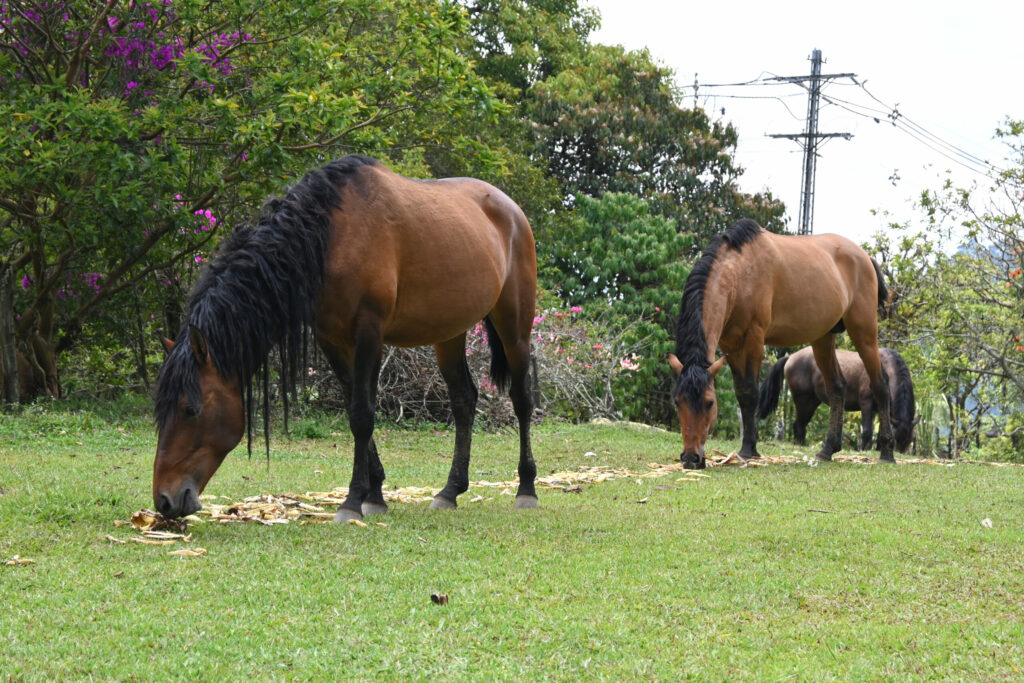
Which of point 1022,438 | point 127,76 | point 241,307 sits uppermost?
point 127,76

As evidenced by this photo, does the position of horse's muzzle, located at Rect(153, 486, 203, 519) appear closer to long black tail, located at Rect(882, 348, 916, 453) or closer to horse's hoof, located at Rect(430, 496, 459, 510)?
horse's hoof, located at Rect(430, 496, 459, 510)

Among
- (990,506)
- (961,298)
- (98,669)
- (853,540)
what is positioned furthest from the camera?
(961,298)

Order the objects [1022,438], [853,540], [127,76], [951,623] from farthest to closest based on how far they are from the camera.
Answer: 1. [1022,438]
2. [127,76]
3. [853,540]
4. [951,623]

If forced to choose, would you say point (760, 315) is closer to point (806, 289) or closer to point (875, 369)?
point (806, 289)

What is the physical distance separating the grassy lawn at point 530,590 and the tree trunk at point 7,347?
4.59m

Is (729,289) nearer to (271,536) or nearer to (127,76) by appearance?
(271,536)

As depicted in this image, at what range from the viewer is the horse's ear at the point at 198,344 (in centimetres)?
473

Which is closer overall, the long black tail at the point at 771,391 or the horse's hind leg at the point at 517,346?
the horse's hind leg at the point at 517,346

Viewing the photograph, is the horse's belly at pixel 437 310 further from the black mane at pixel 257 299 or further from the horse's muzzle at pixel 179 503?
the horse's muzzle at pixel 179 503

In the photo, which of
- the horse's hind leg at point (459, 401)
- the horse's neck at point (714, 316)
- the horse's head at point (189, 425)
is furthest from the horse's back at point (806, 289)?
the horse's head at point (189, 425)

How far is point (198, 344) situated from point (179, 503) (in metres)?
0.79

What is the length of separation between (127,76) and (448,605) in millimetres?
8746

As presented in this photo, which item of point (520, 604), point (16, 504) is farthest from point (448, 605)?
point (16, 504)

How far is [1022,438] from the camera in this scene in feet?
68.8
